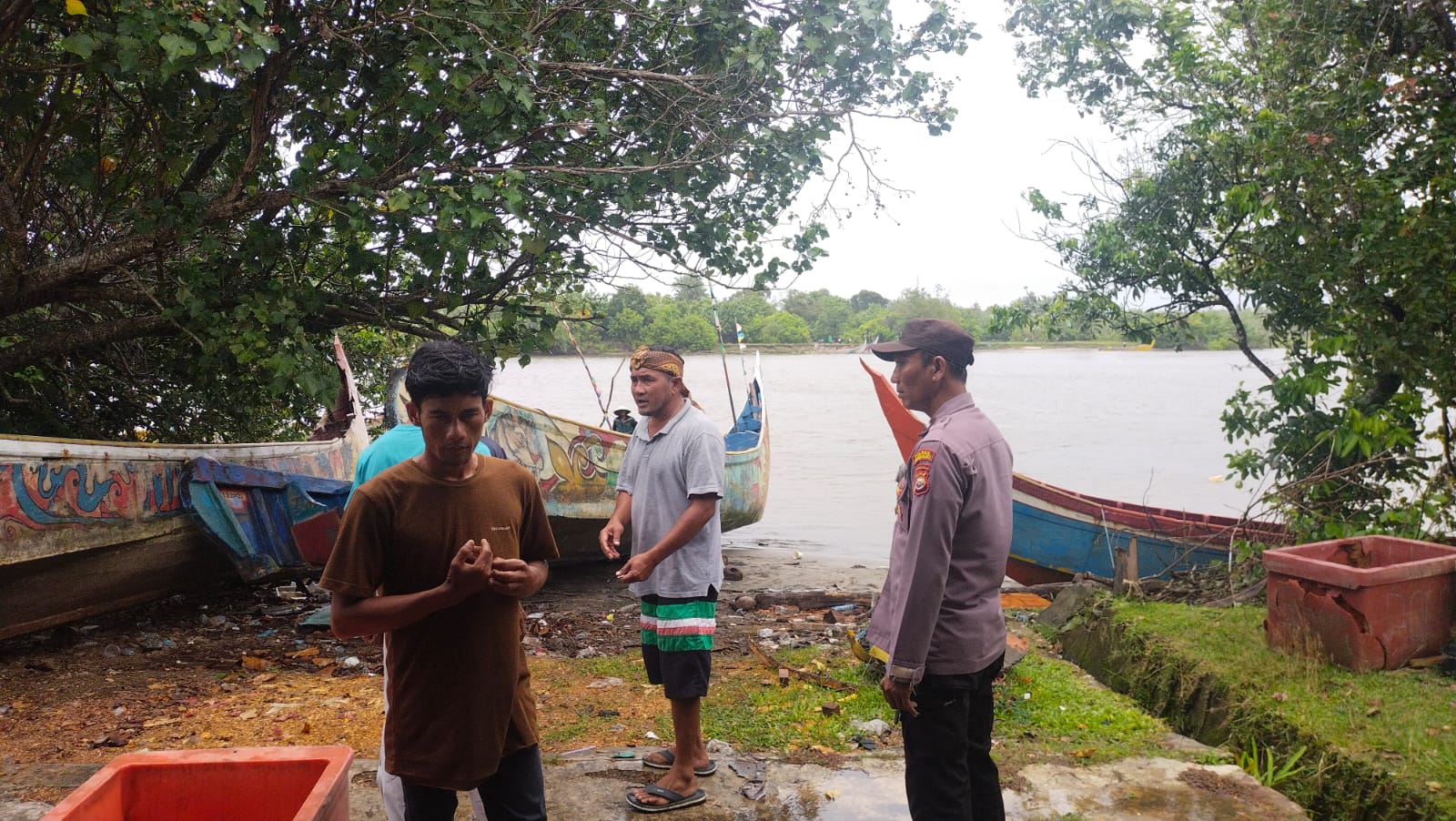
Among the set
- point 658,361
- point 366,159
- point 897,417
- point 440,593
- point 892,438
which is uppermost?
point 366,159

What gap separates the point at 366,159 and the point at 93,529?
289cm

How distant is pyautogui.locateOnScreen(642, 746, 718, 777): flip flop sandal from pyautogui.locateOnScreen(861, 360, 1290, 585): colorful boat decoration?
5.85 m

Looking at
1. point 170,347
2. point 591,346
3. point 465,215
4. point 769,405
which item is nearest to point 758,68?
point 465,215

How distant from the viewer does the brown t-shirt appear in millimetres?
2167

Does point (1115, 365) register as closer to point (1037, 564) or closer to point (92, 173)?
point (1037, 564)

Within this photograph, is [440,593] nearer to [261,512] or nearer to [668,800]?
[668,800]

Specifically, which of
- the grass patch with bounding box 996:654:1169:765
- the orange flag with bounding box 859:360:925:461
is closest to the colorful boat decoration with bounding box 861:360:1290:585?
the orange flag with bounding box 859:360:925:461

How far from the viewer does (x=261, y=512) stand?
7.26 metres

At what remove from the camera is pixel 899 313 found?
150 ft

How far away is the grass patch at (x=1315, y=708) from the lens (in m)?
4.03

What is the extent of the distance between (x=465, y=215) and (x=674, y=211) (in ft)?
7.18

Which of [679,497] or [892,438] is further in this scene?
[892,438]

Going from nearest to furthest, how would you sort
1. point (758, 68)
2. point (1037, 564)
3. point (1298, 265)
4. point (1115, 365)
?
point (758, 68)
point (1298, 265)
point (1037, 564)
point (1115, 365)

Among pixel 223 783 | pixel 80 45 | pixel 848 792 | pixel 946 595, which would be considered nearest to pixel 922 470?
pixel 946 595
